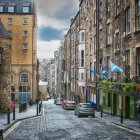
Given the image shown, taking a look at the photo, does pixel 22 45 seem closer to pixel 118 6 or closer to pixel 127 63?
pixel 118 6

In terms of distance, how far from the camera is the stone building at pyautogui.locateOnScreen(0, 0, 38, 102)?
247ft

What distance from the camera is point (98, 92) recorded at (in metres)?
47.7

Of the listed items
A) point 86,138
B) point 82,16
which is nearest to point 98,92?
point 82,16

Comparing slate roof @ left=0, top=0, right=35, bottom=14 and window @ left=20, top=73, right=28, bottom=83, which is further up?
slate roof @ left=0, top=0, right=35, bottom=14

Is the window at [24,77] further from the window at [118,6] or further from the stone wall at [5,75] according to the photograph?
the window at [118,6]

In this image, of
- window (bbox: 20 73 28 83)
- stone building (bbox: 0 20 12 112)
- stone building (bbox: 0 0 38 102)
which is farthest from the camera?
window (bbox: 20 73 28 83)

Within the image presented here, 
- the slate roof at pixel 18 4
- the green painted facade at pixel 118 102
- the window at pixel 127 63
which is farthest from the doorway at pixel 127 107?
the slate roof at pixel 18 4

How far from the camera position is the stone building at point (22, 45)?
2968 inches

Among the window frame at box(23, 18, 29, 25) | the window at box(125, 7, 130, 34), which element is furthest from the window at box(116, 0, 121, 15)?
the window frame at box(23, 18, 29, 25)

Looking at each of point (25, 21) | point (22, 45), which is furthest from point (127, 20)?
point (25, 21)

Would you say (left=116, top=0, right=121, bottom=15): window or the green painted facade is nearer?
the green painted facade

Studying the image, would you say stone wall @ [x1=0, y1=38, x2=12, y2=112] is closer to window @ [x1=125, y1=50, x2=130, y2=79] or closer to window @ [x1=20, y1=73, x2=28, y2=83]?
window @ [x1=125, y1=50, x2=130, y2=79]

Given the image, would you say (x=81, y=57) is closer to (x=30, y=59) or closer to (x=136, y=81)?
(x=30, y=59)

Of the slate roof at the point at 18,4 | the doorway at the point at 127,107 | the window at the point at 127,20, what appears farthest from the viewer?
the slate roof at the point at 18,4
